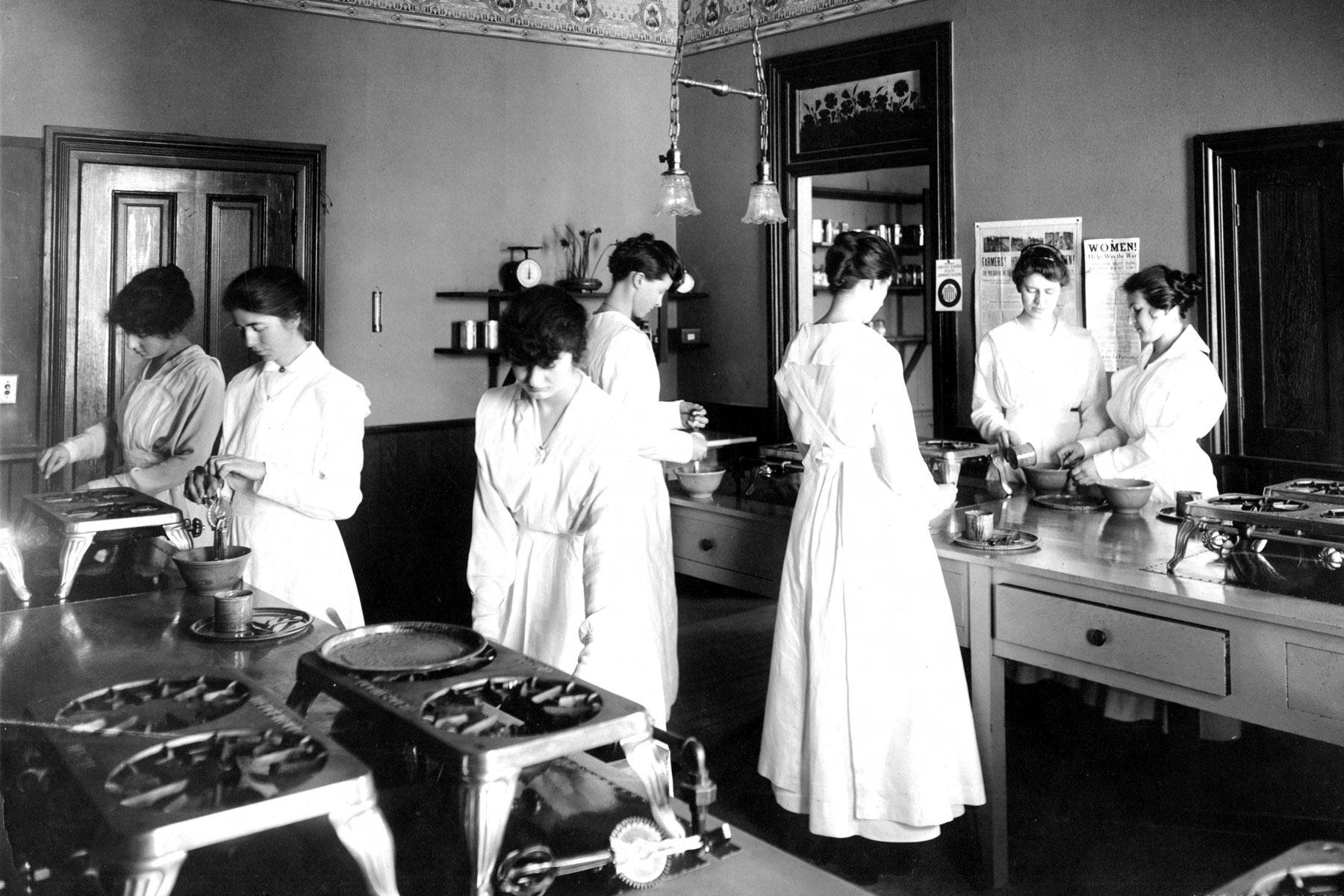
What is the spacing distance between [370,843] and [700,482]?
291cm

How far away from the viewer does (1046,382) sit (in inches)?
187

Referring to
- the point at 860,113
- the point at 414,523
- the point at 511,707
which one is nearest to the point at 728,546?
the point at 511,707

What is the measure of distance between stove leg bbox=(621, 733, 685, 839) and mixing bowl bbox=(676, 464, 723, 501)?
104 inches

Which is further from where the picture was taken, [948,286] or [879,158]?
[879,158]

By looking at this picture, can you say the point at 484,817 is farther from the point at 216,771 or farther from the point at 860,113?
the point at 860,113

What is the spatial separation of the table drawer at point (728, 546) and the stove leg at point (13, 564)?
221 centimetres

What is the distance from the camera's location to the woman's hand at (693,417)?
447 cm

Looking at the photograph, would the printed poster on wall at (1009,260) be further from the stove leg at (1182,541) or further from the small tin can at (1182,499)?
the stove leg at (1182,541)

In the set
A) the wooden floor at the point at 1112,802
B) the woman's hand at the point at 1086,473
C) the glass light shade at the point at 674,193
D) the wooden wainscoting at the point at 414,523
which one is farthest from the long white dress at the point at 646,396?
the wooden wainscoting at the point at 414,523

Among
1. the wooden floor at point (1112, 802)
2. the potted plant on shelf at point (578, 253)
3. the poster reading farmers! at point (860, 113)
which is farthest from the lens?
the potted plant on shelf at point (578, 253)

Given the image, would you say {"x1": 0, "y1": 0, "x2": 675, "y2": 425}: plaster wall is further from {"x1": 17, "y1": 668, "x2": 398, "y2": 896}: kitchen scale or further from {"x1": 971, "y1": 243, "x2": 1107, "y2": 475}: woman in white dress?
{"x1": 17, "y1": 668, "x2": 398, "y2": 896}: kitchen scale

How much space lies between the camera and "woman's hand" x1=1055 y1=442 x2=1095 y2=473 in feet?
14.2

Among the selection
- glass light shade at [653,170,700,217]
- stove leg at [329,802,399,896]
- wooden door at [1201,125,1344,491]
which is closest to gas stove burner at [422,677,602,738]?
stove leg at [329,802,399,896]

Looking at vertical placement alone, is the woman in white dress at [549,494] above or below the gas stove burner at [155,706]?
above
